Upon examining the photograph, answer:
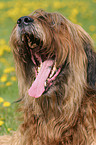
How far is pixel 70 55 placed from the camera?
3.48 meters

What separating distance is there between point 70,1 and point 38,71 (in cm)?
1602

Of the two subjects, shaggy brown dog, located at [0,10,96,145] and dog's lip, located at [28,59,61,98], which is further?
dog's lip, located at [28,59,61,98]

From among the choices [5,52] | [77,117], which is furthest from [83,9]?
[77,117]

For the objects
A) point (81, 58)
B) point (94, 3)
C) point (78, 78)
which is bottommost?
point (78, 78)

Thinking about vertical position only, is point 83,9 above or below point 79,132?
above

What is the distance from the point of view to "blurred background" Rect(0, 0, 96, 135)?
5478mm

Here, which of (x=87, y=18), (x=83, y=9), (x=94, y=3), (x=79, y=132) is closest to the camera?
(x=79, y=132)

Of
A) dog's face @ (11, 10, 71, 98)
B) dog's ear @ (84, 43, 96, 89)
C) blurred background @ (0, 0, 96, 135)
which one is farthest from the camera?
blurred background @ (0, 0, 96, 135)

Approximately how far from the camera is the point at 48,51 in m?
3.47

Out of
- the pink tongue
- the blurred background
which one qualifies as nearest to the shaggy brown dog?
the pink tongue

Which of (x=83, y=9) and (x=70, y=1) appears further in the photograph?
(x=70, y=1)

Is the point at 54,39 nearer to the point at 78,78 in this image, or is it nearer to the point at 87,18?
the point at 78,78

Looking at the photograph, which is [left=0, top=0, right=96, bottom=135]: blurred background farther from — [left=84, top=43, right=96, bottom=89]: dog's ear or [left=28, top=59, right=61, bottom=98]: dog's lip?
[left=84, top=43, right=96, bottom=89]: dog's ear

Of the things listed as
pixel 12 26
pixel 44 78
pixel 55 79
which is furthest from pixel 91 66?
pixel 12 26
